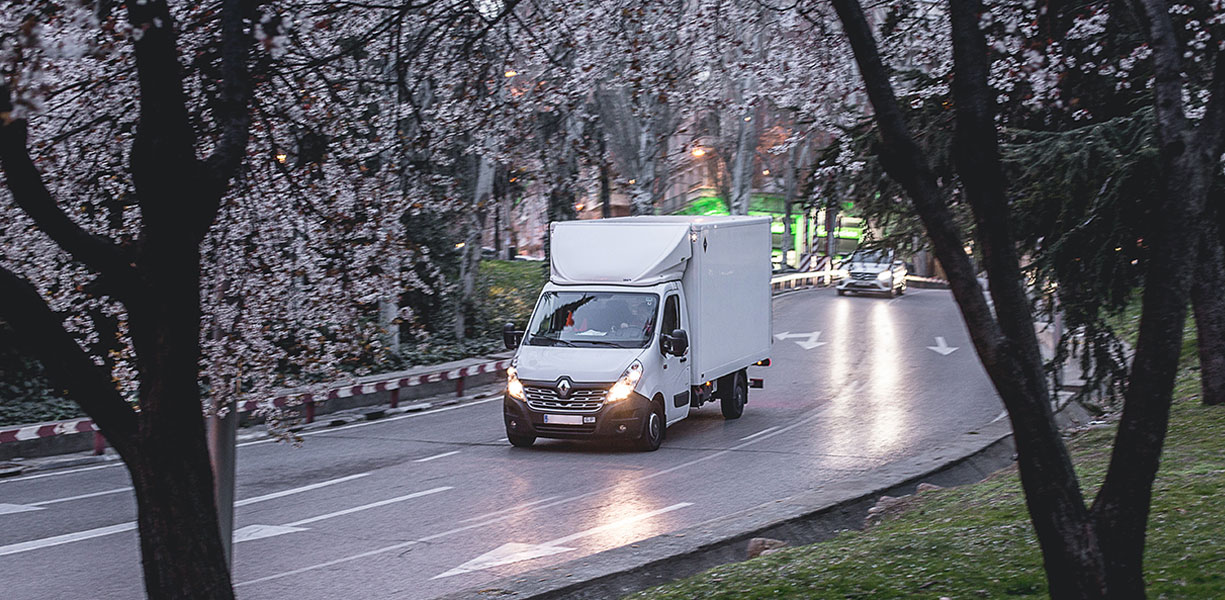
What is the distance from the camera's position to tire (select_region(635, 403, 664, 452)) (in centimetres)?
1656

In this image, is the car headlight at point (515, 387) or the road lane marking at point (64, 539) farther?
the car headlight at point (515, 387)

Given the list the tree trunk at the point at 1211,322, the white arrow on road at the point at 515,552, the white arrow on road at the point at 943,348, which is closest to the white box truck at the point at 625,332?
the white arrow on road at the point at 515,552

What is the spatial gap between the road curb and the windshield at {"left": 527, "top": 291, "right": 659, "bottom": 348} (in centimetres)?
397

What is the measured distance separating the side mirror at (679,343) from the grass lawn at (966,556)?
16.7 feet

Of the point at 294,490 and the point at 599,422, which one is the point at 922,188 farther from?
the point at 599,422

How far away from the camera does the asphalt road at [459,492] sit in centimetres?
1049

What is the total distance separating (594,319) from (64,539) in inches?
302

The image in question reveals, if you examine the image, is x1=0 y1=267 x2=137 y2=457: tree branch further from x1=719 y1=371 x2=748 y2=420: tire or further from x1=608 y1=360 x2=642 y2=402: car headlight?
x1=719 y1=371 x2=748 y2=420: tire

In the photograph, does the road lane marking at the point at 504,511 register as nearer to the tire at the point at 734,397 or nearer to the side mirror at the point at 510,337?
the side mirror at the point at 510,337

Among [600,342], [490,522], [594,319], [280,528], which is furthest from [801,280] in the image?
[280,528]

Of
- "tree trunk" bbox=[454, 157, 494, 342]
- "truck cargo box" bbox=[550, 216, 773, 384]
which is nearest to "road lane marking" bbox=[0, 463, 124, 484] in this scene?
"truck cargo box" bbox=[550, 216, 773, 384]

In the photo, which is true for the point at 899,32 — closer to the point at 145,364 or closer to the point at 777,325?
the point at 145,364

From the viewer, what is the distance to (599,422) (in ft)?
53.2

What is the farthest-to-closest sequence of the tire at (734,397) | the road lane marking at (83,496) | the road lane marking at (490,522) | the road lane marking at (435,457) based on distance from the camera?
the tire at (734,397) < the road lane marking at (435,457) < the road lane marking at (83,496) < the road lane marking at (490,522)
